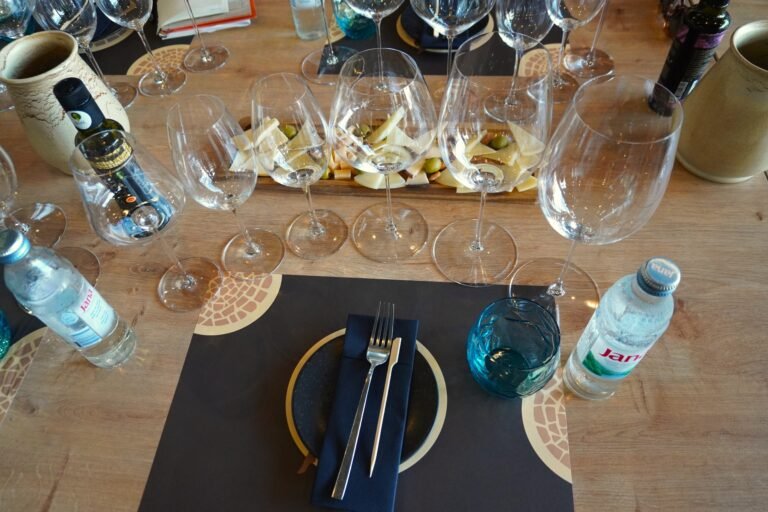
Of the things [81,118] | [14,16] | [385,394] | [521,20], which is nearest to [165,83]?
[14,16]

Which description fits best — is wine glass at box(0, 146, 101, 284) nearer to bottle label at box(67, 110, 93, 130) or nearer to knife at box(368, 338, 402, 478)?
bottle label at box(67, 110, 93, 130)

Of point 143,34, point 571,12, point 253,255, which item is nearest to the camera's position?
point 253,255

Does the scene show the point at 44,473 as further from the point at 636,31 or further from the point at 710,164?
the point at 636,31

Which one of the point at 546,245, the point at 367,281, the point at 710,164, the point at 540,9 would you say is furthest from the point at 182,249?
the point at 710,164

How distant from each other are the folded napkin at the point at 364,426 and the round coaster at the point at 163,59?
0.85m

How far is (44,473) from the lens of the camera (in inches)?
26.8

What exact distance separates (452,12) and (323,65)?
12.9 inches

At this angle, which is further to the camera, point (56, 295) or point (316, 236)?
point (316, 236)

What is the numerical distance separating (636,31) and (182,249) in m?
1.02

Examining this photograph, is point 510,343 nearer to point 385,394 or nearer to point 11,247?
point 385,394

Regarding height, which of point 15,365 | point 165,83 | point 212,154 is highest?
point 212,154

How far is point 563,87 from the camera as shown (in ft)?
3.56

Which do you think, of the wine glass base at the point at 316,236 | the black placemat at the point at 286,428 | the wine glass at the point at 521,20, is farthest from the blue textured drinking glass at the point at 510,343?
the wine glass at the point at 521,20

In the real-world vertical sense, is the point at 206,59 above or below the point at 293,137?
below
